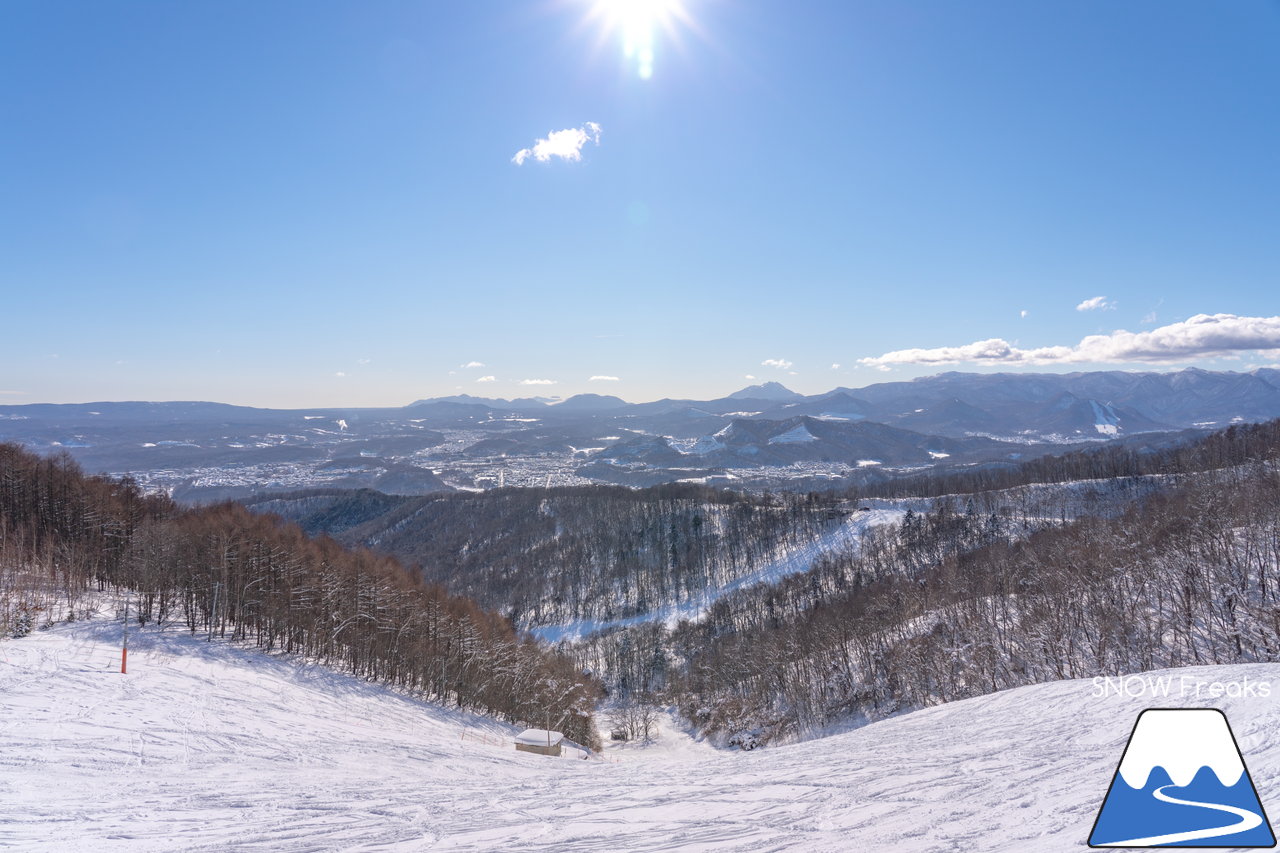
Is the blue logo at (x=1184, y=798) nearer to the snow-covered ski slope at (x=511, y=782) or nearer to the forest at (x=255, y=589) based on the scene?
the snow-covered ski slope at (x=511, y=782)

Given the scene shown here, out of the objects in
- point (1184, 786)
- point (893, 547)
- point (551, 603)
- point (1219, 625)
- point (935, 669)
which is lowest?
point (551, 603)

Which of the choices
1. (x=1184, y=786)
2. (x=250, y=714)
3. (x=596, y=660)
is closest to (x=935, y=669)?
(x=1184, y=786)

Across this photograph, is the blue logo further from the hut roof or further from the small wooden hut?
the hut roof

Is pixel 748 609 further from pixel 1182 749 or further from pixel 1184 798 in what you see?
pixel 1184 798

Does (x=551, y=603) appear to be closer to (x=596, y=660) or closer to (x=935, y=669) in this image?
(x=596, y=660)

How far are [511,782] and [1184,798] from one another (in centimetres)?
1530

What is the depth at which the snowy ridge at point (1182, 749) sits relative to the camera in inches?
287

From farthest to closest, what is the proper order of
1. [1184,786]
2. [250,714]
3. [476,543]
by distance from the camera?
[476,543] → [250,714] → [1184,786]

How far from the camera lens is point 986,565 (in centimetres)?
7000

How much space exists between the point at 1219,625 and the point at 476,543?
160058 millimetres

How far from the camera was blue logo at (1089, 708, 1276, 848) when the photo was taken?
6.37m

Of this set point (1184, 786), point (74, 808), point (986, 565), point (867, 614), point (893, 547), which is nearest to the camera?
point (1184, 786)

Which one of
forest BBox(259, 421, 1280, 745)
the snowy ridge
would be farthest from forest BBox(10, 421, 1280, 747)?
the snowy ridge

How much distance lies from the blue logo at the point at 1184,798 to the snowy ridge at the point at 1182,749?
0.01m
